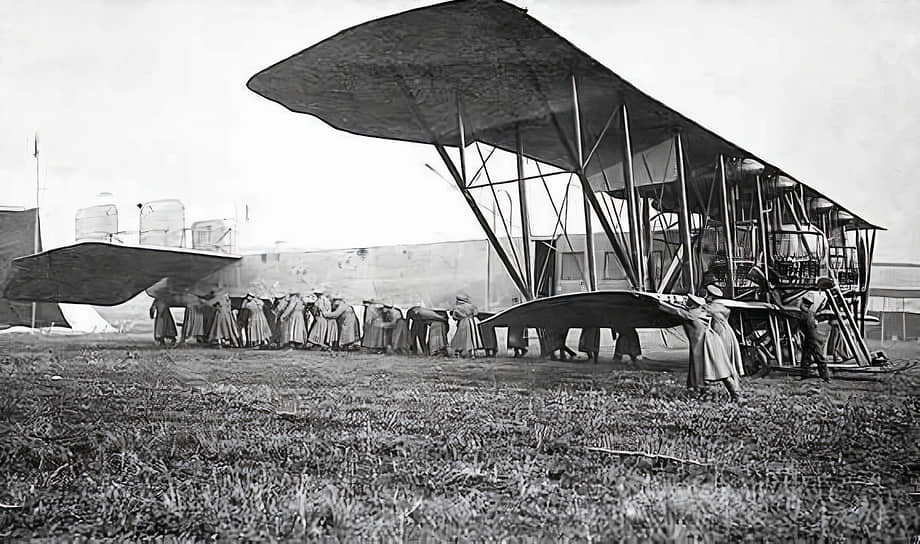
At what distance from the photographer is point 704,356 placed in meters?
3.32

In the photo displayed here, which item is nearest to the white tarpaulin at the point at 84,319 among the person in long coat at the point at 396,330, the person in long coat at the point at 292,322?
the person in long coat at the point at 292,322

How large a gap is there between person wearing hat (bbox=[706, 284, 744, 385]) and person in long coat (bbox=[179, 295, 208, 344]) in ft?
8.36

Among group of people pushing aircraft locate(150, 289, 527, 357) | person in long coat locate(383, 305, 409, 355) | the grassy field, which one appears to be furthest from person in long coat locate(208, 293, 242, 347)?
person in long coat locate(383, 305, 409, 355)

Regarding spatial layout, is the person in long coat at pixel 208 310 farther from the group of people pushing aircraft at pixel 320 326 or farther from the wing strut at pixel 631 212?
the wing strut at pixel 631 212

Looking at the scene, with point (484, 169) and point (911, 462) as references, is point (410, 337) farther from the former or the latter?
point (911, 462)

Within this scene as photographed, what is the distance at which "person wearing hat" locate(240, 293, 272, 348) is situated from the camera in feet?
11.5

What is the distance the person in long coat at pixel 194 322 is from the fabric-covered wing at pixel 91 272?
20 centimetres

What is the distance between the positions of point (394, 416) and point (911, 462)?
6.51ft

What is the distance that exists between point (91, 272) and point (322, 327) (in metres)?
1.12

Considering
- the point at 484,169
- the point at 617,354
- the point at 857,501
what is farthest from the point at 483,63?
the point at 857,501

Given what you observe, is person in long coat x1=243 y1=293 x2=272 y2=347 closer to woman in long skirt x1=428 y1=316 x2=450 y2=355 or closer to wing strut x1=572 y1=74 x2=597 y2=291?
woman in long skirt x1=428 y1=316 x2=450 y2=355

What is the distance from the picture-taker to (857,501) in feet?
7.73

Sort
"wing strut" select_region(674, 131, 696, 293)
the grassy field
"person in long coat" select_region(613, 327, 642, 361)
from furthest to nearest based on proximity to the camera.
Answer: "wing strut" select_region(674, 131, 696, 293) → "person in long coat" select_region(613, 327, 642, 361) → the grassy field

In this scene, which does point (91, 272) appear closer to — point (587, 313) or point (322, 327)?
point (322, 327)
